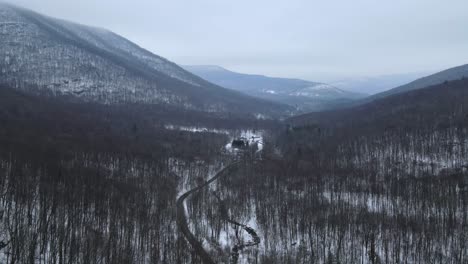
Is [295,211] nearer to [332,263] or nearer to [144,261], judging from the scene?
[332,263]

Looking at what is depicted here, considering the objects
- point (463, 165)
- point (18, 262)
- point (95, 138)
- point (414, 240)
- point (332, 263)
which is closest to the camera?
point (18, 262)

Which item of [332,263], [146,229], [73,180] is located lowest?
[332,263]

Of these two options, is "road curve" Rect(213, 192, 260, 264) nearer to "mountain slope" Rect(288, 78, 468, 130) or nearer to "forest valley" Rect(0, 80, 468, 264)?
"forest valley" Rect(0, 80, 468, 264)

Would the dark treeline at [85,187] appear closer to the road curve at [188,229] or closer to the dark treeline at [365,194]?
the road curve at [188,229]

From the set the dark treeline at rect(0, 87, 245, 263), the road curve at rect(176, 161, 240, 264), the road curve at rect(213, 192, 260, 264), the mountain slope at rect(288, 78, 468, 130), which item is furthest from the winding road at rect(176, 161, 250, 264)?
the mountain slope at rect(288, 78, 468, 130)

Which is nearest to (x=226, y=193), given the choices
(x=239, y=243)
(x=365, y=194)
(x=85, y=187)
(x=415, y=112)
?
(x=239, y=243)

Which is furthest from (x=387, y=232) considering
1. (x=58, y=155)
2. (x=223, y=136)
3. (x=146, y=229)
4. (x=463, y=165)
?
(x=223, y=136)

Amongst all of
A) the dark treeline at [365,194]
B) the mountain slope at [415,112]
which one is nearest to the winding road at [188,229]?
the dark treeline at [365,194]

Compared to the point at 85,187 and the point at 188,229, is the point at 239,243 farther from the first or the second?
the point at 85,187

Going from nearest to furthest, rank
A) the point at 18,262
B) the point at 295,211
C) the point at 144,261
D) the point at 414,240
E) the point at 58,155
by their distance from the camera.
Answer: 1. the point at 18,262
2. the point at 144,261
3. the point at 414,240
4. the point at 295,211
5. the point at 58,155
